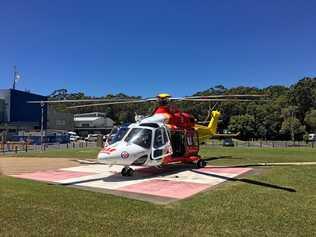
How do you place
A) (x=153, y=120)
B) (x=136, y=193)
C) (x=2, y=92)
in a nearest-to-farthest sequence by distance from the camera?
1. (x=136, y=193)
2. (x=153, y=120)
3. (x=2, y=92)

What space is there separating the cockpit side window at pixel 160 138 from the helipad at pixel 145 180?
50.5 inches

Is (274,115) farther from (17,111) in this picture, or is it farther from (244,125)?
(17,111)

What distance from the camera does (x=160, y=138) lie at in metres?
17.1

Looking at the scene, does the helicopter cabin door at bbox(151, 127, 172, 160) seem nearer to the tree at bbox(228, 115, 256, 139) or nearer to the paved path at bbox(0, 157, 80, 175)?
the paved path at bbox(0, 157, 80, 175)

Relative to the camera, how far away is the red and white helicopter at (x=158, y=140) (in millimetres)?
15359

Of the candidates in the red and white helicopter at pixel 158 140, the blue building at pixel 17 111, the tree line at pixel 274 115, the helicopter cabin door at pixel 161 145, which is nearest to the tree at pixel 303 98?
the tree line at pixel 274 115

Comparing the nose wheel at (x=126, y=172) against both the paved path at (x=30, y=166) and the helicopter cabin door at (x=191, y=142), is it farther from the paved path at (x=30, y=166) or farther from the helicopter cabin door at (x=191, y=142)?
the paved path at (x=30, y=166)

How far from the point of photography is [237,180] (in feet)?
48.8

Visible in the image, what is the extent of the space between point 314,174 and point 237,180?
3870mm

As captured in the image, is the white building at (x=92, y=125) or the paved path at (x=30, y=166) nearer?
the paved path at (x=30, y=166)

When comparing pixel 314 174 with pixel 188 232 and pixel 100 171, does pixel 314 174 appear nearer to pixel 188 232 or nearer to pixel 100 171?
pixel 100 171

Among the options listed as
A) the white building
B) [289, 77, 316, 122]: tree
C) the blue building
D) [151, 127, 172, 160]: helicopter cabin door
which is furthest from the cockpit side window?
the white building

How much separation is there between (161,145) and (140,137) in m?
1.35

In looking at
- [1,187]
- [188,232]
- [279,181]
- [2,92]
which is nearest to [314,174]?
[279,181]
